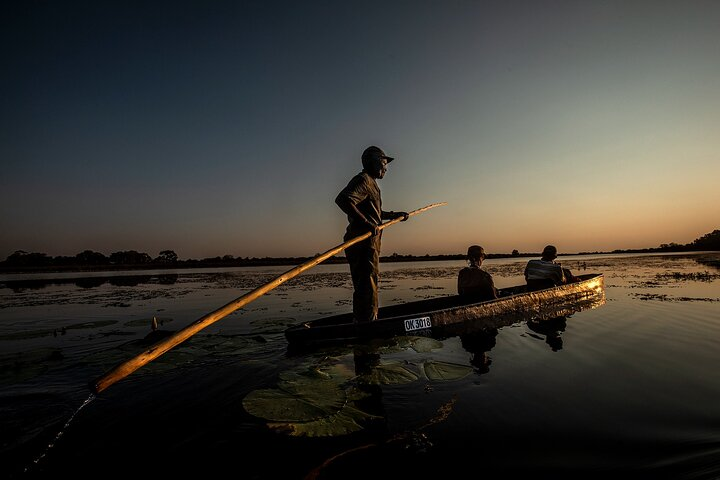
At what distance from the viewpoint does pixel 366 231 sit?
5730 mm

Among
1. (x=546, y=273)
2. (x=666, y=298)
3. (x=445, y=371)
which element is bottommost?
(x=666, y=298)

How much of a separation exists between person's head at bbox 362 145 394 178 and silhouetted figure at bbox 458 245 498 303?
125 inches

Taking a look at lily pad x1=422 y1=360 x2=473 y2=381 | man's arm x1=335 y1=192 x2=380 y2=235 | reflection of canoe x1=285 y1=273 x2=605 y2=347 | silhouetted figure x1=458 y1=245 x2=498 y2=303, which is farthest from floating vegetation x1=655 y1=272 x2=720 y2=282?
man's arm x1=335 y1=192 x2=380 y2=235

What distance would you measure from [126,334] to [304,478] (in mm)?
7667

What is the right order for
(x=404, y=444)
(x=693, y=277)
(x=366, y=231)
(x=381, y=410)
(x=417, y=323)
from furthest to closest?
(x=693, y=277) < (x=417, y=323) < (x=366, y=231) < (x=381, y=410) < (x=404, y=444)

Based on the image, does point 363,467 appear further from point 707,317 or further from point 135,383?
point 707,317

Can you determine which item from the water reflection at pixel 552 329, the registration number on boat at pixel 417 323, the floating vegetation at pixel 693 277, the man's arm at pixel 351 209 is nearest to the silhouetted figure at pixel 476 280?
the water reflection at pixel 552 329

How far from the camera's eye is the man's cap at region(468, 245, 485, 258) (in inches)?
307

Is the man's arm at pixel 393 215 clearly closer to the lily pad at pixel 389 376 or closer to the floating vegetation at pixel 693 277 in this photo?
the lily pad at pixel 389 376

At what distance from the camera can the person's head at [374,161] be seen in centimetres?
609

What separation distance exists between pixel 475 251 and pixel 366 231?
344cm

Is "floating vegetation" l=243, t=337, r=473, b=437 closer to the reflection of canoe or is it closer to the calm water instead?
the calm water

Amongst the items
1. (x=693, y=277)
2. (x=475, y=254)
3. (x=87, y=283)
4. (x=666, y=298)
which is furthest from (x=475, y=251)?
(x=87, y=283)

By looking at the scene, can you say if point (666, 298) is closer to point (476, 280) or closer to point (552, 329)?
point (552, 329)
